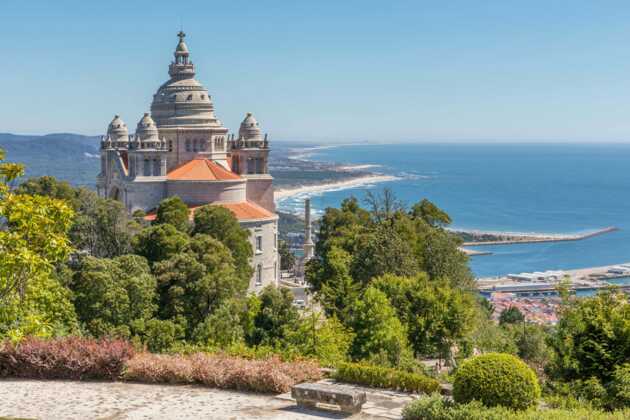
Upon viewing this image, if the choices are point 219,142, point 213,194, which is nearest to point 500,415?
point 213,194

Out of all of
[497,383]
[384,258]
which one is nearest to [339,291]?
[384,258]

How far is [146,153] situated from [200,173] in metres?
4.21

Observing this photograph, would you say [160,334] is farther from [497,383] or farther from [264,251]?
[264,251]

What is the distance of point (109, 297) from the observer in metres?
32.3

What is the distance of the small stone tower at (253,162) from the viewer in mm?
67000

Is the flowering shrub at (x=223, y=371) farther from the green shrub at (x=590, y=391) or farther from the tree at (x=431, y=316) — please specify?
the tree at (x=431, y=316)

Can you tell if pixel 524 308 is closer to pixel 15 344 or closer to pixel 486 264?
pixel 486 264

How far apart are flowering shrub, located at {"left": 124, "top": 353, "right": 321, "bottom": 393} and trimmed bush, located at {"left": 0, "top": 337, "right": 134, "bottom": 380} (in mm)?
421

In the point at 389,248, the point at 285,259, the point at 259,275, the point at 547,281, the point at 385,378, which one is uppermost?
the point at 385,378

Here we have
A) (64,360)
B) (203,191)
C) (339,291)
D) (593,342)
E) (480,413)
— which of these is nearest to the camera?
(480,413)

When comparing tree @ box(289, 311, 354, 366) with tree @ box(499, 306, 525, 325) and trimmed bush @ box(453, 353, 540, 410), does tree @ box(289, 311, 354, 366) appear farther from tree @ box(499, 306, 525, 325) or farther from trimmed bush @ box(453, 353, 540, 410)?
tree @ box(499, 306, 525, 325)

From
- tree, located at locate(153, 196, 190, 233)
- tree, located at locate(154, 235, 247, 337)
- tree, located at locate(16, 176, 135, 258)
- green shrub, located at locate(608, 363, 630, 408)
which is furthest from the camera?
tree, located at locate(153, 196, 190, 233)

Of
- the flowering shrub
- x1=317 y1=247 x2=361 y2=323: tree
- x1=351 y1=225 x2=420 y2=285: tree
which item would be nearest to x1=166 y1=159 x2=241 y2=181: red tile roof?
x1=317 y1=247 x2=361 y2=323: tree

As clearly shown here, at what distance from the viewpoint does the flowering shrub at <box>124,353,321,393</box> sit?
18922mm
